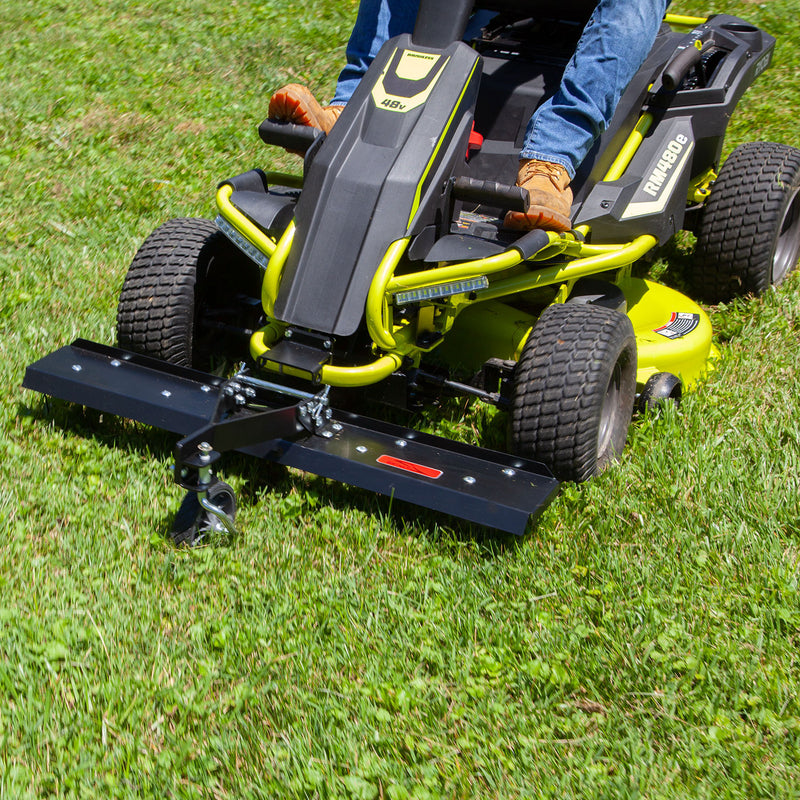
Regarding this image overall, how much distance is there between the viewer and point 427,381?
10.2ft

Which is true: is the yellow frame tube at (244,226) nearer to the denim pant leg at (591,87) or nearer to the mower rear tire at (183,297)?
the mower rear tire at (183,297)

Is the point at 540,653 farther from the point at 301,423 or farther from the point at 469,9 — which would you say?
the point at 469,9

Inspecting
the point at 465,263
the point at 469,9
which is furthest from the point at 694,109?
the point at 465,263

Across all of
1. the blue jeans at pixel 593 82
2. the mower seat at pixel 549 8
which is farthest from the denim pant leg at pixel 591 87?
the mower seat at pixel 549 8

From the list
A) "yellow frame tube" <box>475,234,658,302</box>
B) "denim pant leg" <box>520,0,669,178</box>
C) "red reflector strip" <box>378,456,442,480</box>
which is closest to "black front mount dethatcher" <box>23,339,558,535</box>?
"red reflector strip" <box>378,456,442,480</box>

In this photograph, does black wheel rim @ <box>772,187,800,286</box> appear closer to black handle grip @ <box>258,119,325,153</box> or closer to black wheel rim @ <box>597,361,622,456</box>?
black wheel rim @ <box>597,361,622,456</box>

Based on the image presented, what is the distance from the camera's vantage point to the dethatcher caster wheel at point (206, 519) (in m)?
2.66

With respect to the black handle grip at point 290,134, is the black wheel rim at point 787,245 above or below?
below

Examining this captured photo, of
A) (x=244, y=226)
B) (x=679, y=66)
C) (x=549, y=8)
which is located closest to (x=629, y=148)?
(x=679, y=66)

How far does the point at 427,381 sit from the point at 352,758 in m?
1.28

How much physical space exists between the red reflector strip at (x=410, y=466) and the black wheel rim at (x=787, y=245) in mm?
2242

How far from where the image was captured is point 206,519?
271 cm

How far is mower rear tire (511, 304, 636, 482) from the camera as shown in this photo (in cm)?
281

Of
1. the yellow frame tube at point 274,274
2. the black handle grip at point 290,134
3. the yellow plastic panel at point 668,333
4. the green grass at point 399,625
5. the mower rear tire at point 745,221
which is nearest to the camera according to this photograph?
the green grass at point 399,625
